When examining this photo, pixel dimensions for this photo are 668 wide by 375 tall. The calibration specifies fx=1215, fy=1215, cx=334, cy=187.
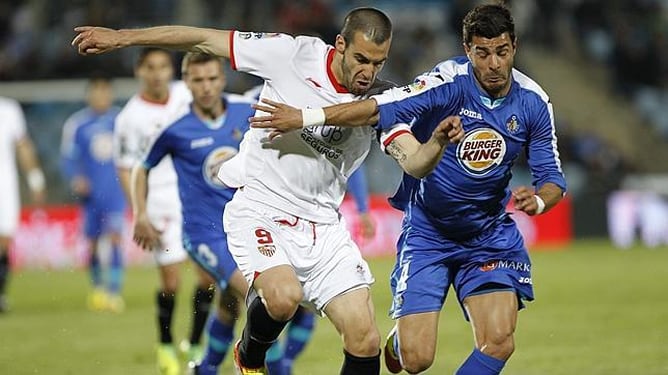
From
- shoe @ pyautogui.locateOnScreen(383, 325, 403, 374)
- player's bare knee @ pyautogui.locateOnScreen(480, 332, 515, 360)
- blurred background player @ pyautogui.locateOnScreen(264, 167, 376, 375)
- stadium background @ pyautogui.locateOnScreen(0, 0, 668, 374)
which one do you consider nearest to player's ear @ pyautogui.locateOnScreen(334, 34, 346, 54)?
player's bare knee @ pyautogui.locateOnScreen(480, 332, 515, 360)

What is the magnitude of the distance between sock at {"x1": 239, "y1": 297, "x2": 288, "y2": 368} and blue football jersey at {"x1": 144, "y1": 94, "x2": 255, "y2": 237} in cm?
179

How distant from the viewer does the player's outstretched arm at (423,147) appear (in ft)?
19.5

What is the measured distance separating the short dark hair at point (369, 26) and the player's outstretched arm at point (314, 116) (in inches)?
13.3

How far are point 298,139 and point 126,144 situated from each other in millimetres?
4118

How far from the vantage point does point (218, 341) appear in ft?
26.9

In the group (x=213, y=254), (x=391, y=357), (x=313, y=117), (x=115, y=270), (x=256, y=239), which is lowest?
(x=115, y=270)

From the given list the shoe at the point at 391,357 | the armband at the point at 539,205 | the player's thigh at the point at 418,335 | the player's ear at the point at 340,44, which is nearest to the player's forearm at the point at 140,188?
the shoe at the point at 391,357

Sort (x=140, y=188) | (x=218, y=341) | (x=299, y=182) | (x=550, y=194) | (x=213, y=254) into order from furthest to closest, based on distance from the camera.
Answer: (x=140, y=188) < (x=213, y=254) < (x=218, y=341) < (x=299, y=182) < (x=550, y=194)

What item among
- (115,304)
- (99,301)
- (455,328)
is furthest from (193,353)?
(99,301)

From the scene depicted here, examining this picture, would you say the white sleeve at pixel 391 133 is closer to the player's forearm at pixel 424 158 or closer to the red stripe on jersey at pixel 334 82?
the player's forearm at pixel 424 158

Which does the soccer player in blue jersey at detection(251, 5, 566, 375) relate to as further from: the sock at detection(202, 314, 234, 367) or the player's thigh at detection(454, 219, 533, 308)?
the sock at detection(202, 314, 234, 367)

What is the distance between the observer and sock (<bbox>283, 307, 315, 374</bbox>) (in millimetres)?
8531

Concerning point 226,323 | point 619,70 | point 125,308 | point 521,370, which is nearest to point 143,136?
point 226,323

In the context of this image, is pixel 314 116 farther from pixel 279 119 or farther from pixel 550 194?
pixel 550 194
